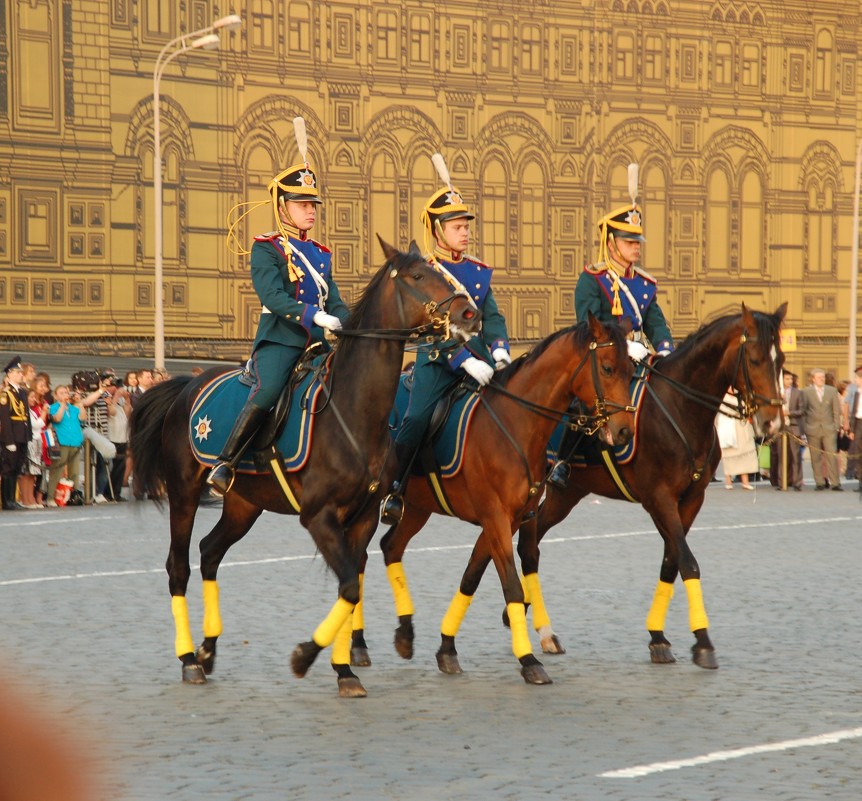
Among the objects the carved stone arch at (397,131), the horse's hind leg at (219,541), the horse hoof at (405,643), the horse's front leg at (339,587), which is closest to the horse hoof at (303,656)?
the horse's front leg at (339,587)

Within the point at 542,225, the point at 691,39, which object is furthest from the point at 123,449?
the point at 691,39

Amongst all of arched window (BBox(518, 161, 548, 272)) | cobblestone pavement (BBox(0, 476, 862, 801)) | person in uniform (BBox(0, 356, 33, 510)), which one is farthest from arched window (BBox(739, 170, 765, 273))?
cobblestone pavement (BBox(0, 476, 862, 801))

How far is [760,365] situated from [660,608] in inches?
57.2

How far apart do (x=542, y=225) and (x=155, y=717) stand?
108 feet

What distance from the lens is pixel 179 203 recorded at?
109 ft

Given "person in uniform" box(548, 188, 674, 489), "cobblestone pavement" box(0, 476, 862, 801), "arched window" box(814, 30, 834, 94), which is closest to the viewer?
"cobblestone pavement" box(0, 476, 862, 801)

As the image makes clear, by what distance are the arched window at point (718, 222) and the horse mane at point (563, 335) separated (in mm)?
33807

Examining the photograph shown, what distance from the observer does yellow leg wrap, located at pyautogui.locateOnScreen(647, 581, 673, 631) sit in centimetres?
875

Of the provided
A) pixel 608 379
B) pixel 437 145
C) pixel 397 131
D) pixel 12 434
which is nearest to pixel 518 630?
pixel 608 379

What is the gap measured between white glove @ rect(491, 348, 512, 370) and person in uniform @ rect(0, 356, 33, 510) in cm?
1137

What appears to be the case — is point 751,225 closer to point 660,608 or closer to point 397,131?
point 397,131

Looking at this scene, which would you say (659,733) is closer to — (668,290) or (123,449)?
(123,449)

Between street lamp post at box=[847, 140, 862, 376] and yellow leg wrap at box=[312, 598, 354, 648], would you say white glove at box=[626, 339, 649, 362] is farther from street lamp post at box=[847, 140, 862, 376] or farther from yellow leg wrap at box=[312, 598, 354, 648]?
street lamp post at box=[847, 140, 862, 376]

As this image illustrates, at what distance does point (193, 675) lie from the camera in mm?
7852
